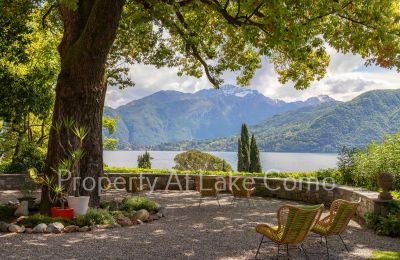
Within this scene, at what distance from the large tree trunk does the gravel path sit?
217cm

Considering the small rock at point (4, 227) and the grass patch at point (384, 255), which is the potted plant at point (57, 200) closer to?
the small rock at point (4, 227)

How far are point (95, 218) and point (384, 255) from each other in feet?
18.4

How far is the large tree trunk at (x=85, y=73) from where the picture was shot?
930 cm

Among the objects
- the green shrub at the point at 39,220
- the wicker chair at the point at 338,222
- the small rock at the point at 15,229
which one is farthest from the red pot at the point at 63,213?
the wicker chair at the point at 338,222

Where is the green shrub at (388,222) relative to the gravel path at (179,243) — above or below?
above

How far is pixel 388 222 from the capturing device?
8.04 m

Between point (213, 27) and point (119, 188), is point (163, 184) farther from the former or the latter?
point (213, 27)

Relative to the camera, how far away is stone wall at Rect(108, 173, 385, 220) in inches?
360

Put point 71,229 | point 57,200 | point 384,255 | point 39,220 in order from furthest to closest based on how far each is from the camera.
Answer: point 57,200 < point 39,220 < point 71,229 < point 384,255

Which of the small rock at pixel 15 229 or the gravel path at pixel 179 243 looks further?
the small rock at pixel 15 229

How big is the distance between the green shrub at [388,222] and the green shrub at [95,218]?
5.44 meters

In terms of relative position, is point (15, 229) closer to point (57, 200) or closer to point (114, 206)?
point (57, 200)

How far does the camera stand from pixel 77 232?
26.7 feet

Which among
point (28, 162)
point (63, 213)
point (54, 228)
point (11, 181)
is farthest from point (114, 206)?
point (28, 162)
